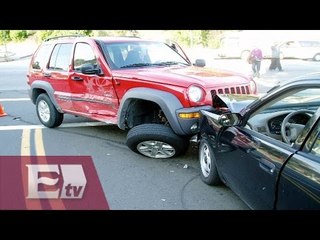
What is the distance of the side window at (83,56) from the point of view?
6.06 meters

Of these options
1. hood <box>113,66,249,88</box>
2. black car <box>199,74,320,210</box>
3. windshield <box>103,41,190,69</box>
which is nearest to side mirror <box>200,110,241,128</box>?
black car <box>199,74,320,210</box>

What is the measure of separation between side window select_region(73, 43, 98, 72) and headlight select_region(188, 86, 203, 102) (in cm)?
195

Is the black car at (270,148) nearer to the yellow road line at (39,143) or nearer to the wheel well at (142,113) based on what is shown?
the wheel well at (142,113)

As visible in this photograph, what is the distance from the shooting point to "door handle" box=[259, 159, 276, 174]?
8.89 ft

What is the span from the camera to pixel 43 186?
14.6 ft

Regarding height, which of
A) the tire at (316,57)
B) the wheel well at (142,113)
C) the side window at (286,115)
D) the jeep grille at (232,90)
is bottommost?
the tire at (316,57)

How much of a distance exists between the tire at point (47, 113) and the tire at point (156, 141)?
8.33 ft

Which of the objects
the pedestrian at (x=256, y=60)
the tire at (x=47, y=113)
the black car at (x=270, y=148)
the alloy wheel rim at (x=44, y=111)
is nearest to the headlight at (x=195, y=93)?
the black car at (x=270, y=148)

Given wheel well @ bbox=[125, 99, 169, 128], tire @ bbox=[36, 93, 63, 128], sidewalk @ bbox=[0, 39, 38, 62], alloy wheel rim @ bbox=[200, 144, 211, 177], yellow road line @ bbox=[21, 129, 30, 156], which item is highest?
wheel well @ bbox=[125, 99, 169, 128]

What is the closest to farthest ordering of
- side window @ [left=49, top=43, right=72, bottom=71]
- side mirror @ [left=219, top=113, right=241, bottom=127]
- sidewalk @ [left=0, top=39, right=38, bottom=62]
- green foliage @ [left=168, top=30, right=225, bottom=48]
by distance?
1. side mirror @ [left=219, top=113, right=241, bottom=127]
2. side window @ [left=49, top=43, right=72, bottom=71]
3. green foliage @ [left=168, top=30, right=225, bottom=48]
4. sidewalk @ [left=0, top=39, right=38, bottom=62]

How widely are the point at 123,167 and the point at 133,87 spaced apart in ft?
3.75

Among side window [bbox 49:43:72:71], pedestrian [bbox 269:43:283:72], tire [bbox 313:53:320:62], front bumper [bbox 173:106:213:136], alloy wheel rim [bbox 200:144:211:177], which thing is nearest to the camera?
alloy wheel rim [bbox 200:144:211:177]

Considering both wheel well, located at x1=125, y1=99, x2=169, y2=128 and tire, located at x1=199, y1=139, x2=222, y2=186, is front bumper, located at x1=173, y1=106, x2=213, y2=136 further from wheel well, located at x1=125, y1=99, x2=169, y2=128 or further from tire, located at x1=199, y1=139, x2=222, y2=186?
wheel well, located at x1=125, y1=99, x2=169, y2=128

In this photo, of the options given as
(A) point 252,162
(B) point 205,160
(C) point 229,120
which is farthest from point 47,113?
(A) point 252,162
